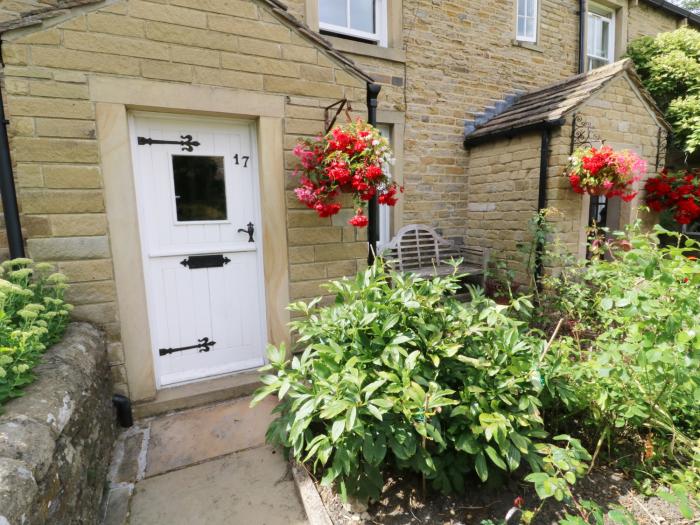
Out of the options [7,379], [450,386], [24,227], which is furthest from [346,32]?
[7,379]

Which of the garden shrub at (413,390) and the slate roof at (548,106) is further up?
the slate roof at (548,106)

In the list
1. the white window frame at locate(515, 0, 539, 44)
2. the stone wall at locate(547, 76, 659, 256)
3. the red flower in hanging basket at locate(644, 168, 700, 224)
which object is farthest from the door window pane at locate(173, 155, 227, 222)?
the red flower in hanging basket at locate(644, 168, 700, 224)

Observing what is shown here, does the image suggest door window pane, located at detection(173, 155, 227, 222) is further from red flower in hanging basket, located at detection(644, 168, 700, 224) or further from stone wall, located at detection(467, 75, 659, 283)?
red flower in hanging basket, located at detection(644, 168, 700, 224)

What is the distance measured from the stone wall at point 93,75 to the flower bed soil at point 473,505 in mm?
2003

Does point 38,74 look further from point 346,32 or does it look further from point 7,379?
point 346,32

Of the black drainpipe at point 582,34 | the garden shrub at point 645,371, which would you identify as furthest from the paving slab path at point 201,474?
the black drainpipe at point 582,34

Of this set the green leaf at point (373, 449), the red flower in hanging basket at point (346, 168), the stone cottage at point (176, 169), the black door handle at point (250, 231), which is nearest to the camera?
the green leaf at point (373, 449)

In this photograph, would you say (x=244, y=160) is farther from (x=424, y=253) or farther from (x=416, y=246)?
(x=424, y=253)

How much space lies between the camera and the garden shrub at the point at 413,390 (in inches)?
65.1

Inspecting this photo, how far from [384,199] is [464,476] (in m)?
1.95

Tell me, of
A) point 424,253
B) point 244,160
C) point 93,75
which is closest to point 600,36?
point 424,253

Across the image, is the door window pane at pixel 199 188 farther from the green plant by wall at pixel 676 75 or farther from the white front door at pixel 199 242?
the green plant by wall at pixel 676 75

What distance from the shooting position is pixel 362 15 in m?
4.89

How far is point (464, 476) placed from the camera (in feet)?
6.85
